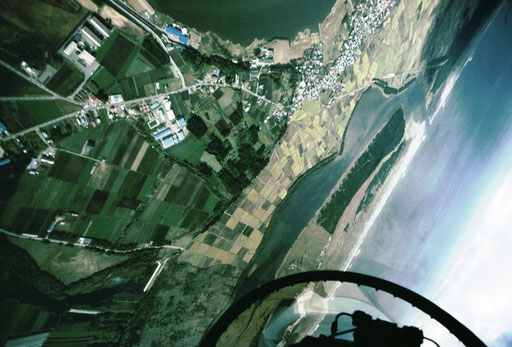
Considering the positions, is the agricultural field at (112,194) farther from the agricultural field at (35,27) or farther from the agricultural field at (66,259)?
the agricultural field at (35,27)

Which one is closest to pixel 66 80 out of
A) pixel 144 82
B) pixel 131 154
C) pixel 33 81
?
pixel 33 81

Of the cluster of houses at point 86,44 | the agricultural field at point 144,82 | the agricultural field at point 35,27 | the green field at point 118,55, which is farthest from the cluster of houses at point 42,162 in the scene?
the green field at point 118,55

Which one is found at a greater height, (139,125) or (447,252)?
(447,252)

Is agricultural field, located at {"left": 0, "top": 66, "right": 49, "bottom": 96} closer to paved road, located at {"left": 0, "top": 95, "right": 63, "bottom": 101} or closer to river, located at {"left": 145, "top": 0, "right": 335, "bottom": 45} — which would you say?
paved road, located at {"left": 0, "top": 95, "right": 63, "bottom": 101}

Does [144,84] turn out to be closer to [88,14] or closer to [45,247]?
[88,14]

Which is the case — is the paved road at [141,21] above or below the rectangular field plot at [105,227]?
above

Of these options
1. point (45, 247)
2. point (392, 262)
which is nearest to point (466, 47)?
point (392, 262)

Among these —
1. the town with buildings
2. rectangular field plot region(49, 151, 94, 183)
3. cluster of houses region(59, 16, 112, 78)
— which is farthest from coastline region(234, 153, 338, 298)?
cluster of houses region(59, 16, 112, 78)
